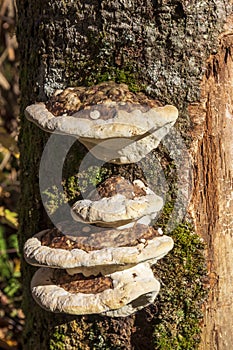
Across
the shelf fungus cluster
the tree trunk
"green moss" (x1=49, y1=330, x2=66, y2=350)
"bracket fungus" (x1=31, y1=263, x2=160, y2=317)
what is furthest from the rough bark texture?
"green moss" (x1=49, y1=330, x2=66, y2=350)

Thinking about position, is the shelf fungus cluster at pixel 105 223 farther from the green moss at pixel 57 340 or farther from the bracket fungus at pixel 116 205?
the green moss at pixel 57 340

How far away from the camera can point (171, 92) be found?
6.70 feet

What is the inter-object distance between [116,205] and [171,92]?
559mm

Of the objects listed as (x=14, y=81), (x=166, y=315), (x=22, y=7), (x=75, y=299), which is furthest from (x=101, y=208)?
(x=14, y=81)

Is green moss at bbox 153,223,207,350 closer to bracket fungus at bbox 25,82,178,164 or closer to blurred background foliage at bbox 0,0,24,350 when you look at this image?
bracket fungus at bbox 25,82,178,164

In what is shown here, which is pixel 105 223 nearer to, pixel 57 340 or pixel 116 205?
pixel 116 205

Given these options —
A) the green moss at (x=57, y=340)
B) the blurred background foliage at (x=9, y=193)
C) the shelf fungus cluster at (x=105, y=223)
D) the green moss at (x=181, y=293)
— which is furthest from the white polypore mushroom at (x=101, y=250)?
the blurred background foliage at (x=9, y=193)

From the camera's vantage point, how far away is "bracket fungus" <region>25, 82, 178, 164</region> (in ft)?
5.55

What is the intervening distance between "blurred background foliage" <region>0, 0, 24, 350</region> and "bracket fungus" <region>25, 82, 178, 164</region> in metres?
2.14

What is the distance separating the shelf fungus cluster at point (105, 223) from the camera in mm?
1724

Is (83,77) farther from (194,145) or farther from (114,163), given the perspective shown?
(194,145)

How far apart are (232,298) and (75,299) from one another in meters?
0.75

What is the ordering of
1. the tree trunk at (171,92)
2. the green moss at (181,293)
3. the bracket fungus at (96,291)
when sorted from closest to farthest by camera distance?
the bracket fungus at (96,291)
the tree trunk at (171,92)
the green moss at (181,293)

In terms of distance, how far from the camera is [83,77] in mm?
2135
